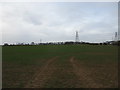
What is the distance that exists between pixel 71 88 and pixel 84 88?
52cm

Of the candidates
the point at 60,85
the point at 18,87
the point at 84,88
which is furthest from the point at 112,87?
the point at 18,87

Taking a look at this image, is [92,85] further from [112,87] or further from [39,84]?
[39,84]

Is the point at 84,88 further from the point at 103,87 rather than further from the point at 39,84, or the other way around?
the point at 39,84

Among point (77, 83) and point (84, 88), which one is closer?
point (84, 88)

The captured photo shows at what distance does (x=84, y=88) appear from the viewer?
871 cm

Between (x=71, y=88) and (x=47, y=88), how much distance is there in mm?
968

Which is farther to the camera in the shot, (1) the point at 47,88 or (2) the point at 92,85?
(2) the point at 92,85

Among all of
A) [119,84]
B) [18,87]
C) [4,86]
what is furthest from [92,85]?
[4,86]

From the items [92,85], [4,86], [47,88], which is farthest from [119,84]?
[4,86]

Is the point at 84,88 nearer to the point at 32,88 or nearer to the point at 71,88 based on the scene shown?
the point at 71,88

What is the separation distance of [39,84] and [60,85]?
0.95 m

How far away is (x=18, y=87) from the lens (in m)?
8.92

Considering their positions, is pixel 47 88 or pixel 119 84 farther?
pixel 119 84

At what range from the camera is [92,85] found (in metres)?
9.24
